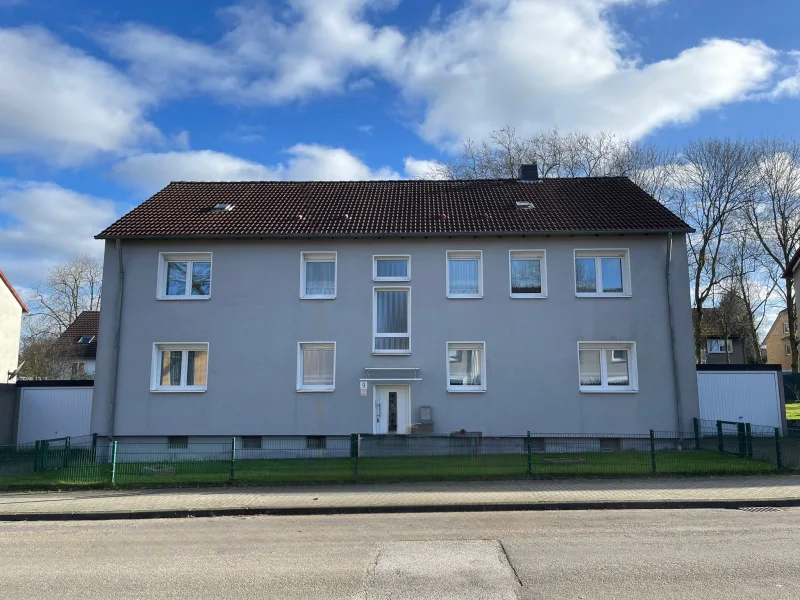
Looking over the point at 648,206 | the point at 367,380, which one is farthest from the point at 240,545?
the point at 648,206

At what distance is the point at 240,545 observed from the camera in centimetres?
859

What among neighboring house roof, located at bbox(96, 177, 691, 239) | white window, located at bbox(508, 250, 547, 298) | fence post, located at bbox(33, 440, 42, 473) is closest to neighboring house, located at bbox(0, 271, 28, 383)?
neighboring house roof, located at bbox(96, 177, 691, 239)

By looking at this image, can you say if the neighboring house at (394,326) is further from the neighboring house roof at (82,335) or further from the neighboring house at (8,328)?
the neighboring house roof at (82,335)

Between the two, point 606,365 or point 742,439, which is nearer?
point 742,439

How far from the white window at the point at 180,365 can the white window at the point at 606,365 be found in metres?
12.0

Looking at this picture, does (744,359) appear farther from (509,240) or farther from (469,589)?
(469,589)

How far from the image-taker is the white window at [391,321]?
19391mm

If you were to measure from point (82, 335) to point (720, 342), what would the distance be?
2343 inches

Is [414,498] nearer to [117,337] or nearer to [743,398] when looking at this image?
[117,337]

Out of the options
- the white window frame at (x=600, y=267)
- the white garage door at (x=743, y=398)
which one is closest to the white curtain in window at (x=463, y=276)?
the white window frame at (x=600, y=267)

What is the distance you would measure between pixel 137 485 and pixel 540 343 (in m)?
12.0

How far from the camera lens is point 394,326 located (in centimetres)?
1958

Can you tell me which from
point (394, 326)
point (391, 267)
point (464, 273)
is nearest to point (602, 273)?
point (464, 273)

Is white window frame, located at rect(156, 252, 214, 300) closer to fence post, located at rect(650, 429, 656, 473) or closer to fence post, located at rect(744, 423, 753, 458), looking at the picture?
fence post, located at rect(650, 429, 656, 473)
